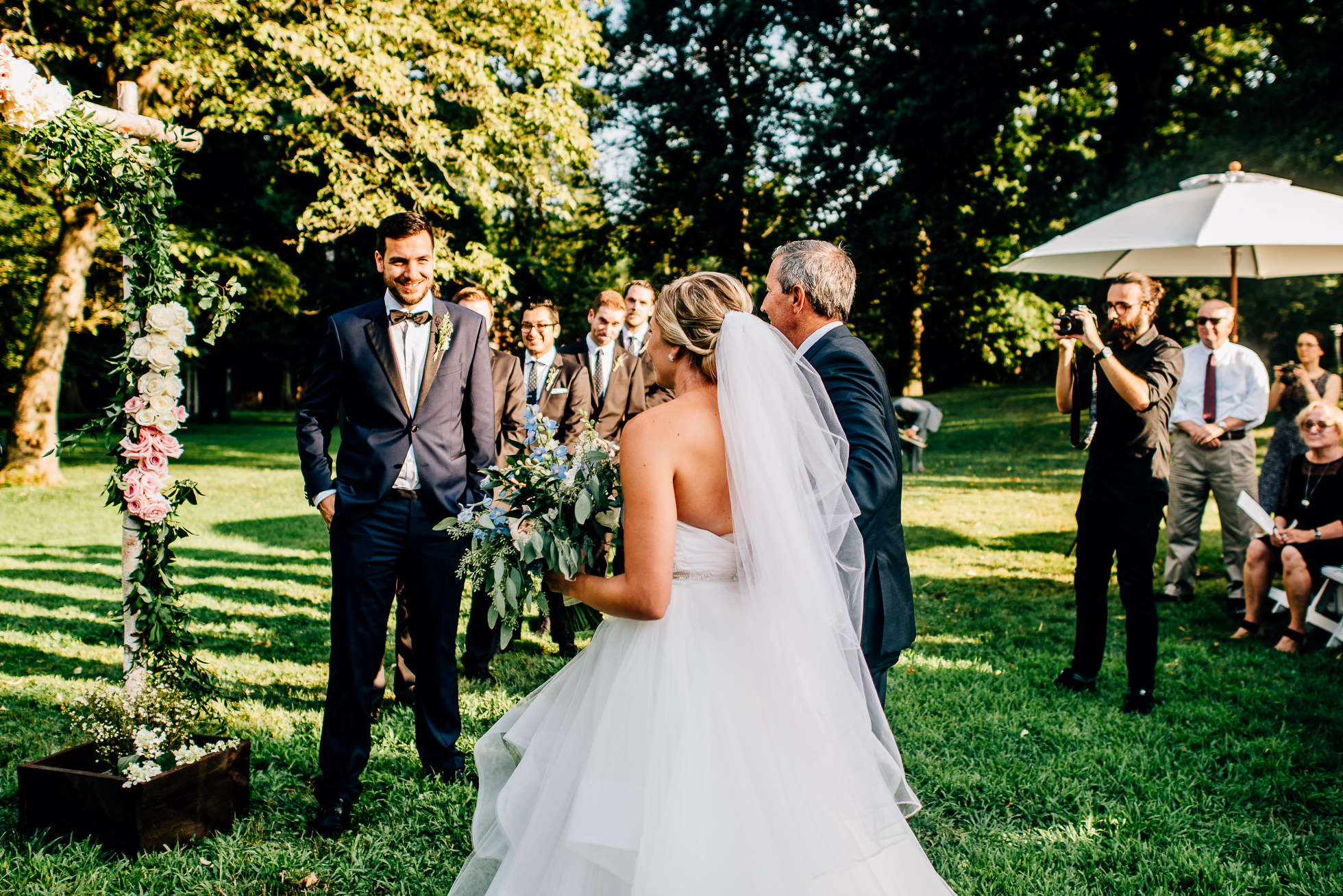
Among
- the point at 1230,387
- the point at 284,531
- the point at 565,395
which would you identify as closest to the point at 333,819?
the point at 565,395

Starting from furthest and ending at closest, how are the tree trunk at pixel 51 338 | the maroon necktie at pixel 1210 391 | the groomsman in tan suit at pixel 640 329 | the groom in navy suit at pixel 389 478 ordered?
the tree trunk at pixel 51 338
the maroon necktie at pixel 1210 391
the groomsman in tan suit at pixel 640 329
the groom in navy suit at pixel 389 478

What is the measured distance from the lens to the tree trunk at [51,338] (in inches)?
595

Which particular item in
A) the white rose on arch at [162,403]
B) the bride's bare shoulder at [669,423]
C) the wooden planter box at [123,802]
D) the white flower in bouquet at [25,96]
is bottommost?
the wooden planter box at [123,802]

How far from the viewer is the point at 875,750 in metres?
2.53

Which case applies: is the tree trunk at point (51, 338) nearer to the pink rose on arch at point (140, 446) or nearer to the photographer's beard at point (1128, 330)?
the pink rose on arch at point (140, 446)

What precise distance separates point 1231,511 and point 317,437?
7.30 meters

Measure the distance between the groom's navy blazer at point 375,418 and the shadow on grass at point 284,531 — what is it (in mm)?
6332

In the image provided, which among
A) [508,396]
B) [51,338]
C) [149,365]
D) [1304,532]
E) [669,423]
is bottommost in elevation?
[1304,532]

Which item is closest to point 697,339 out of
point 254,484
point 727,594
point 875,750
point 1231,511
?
point 727,594

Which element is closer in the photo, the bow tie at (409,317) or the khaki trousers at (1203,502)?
the bow tie at (409,317)

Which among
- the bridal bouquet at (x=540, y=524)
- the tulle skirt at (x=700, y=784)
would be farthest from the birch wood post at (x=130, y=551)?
the tulle skirt at (x=700, y=784)

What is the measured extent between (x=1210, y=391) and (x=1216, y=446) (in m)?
0.48

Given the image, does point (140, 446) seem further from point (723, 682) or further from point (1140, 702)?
point (1140, 702)

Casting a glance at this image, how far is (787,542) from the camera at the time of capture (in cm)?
251
